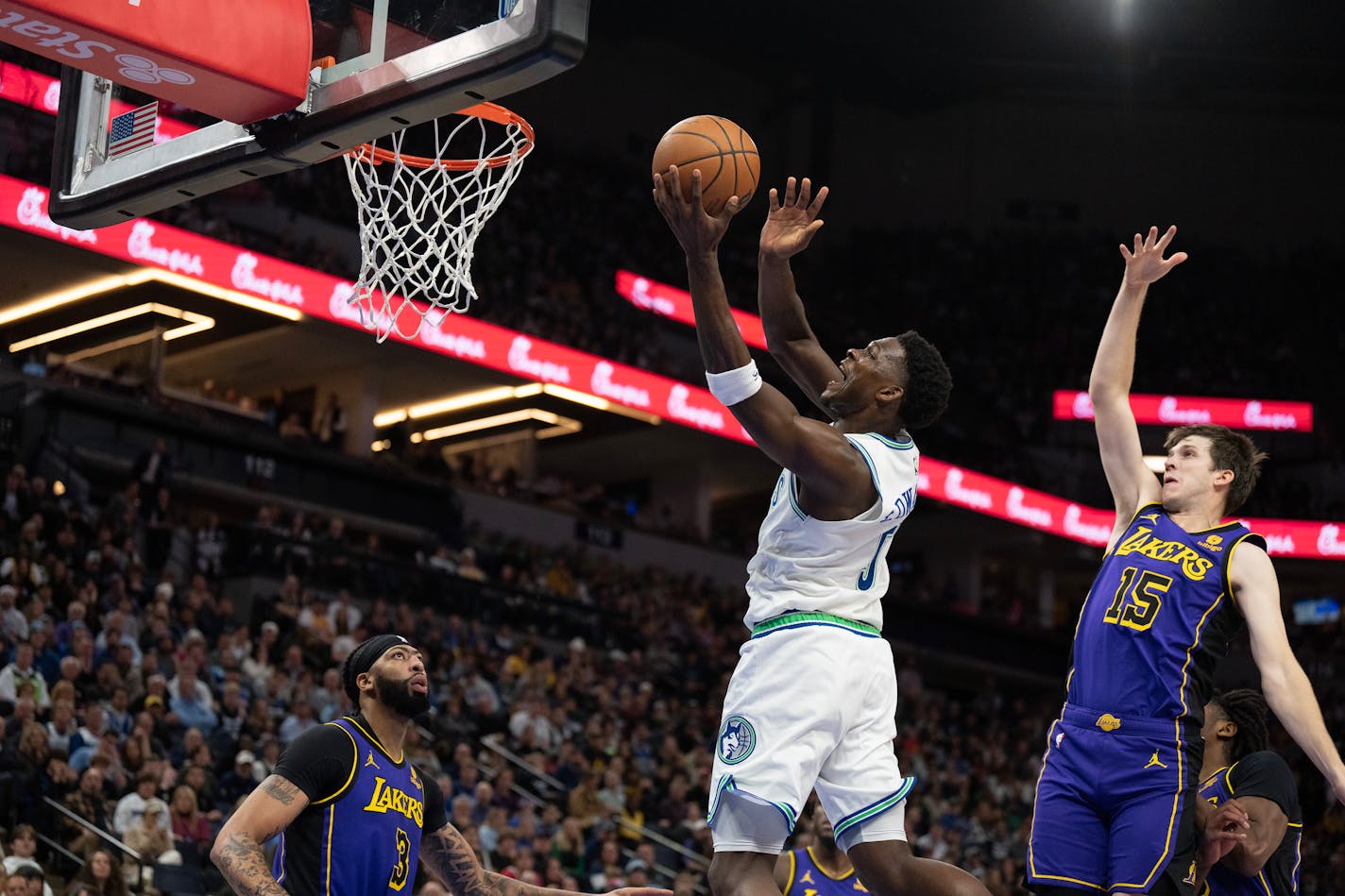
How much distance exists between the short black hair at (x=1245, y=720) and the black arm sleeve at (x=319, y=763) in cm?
263

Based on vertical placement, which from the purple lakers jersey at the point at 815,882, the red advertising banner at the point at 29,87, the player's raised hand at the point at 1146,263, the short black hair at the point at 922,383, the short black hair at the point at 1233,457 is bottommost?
the purple lakers jersey at the point at 815,882

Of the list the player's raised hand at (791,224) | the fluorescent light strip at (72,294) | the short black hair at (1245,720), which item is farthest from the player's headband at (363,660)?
the fluorescent light strip at (72,294)

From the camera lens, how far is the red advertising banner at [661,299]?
23.2m

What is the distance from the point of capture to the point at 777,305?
4.77m

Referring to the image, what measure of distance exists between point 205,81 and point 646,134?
26784 mm

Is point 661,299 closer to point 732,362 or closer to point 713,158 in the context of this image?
point 713,158

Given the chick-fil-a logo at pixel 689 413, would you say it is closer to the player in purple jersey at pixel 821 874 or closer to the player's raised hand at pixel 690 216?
the player in purple jersey at pixel 821 874

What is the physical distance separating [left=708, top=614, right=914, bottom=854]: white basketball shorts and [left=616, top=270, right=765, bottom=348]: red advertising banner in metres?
18.7

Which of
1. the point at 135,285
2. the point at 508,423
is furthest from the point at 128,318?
the point at 508,423

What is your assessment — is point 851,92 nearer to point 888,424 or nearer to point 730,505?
point 730,505

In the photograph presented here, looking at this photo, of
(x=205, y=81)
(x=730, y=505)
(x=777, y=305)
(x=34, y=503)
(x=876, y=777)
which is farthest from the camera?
(x=730, y=505)

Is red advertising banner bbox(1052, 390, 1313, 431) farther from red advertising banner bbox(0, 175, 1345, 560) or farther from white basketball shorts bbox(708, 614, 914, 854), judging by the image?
white basketball shorts bbox(708, 614, 914, 854)

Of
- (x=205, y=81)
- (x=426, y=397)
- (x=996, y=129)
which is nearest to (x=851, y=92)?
(x=996, y=129)

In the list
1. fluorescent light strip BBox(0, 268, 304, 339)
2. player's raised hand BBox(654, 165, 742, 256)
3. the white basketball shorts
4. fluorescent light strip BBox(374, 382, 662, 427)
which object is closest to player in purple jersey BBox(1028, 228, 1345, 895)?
the white basketball shorts
